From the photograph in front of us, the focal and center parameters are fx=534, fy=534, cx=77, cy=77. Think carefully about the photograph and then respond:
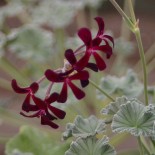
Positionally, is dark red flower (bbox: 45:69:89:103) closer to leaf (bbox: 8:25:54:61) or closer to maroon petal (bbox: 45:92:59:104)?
maroon petal (bbox: 45:92:59:104)

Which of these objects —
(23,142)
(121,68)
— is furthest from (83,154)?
(121,68)

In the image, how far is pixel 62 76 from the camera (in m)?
0.73

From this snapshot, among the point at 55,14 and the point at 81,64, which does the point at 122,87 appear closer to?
the point at 81,64

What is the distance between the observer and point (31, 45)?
162 cm

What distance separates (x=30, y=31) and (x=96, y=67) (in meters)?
0.89

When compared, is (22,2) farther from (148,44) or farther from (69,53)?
(69,53)

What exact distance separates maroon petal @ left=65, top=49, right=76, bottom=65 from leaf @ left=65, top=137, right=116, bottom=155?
0.41 feet

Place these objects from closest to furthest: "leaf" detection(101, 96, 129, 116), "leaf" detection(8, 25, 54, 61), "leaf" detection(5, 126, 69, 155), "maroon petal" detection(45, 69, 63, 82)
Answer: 1. "maroon petal" detection(45, 69, 63, 82)
2. "leaf" detection(101, 96, 129, 116)
3. "leaf" detection(5, 126, 69, 155)
4. "leaf" detection(8, 25, 54, 61)

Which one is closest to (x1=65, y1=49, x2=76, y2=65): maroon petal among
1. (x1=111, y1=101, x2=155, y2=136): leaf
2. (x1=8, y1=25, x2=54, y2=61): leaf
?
(x1=111, y1=101, x2=155, y2=136): leaf

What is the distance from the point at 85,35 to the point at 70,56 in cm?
4

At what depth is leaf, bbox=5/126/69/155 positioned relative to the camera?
3.48 feet

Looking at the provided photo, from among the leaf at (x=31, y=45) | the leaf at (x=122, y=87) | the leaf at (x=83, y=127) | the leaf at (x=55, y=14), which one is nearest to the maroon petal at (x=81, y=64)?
the leaf at (x=83, y=127)

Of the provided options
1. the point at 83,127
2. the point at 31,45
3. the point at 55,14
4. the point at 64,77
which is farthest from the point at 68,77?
the point at 55,14

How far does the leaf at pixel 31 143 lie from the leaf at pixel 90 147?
259 mm
